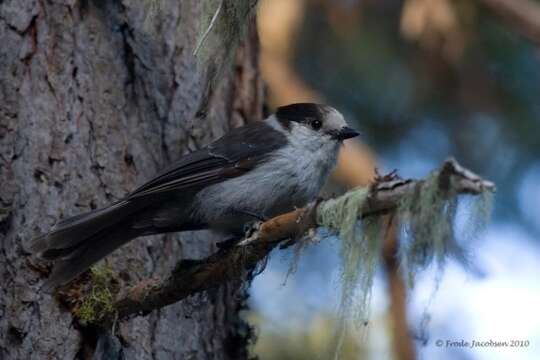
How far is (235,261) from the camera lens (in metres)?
3.44

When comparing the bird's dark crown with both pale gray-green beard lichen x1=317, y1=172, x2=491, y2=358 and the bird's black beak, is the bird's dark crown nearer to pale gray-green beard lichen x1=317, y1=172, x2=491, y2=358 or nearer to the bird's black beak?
the bird's black beak

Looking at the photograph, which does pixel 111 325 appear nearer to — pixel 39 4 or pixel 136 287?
pixel 136 287

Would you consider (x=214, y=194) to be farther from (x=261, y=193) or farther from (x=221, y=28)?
(x=221, y=28)

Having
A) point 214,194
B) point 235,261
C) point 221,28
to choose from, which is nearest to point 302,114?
point 214,194

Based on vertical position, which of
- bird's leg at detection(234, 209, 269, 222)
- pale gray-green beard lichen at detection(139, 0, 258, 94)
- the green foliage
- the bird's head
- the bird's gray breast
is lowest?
the green foliage

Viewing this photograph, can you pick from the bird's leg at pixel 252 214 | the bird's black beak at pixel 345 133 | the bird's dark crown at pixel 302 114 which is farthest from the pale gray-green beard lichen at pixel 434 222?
the bird's dark crown at pixel 302 114

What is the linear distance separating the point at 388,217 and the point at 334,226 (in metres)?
0.20

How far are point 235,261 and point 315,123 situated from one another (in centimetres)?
142

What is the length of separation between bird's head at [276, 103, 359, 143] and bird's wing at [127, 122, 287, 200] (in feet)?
0.54

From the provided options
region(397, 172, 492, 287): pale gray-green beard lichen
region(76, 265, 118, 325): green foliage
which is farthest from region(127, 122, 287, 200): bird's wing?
region(397, 172, 492, 287): pale gray-green beard lichen

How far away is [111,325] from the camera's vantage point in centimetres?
367

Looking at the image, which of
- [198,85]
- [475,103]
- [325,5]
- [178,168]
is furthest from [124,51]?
[475,103]

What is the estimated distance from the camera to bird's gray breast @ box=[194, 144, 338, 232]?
4.11 metres

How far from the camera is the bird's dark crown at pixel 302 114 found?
15.4 ft
